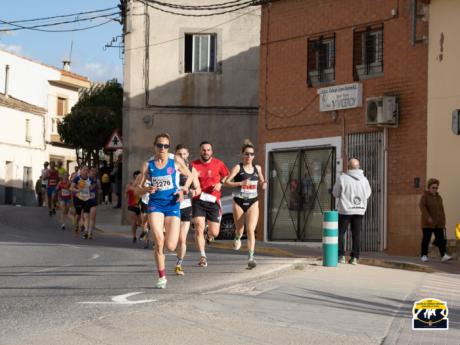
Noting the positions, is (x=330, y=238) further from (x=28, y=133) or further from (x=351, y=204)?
(x=28, y=133)

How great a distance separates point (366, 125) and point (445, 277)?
731 centimetres

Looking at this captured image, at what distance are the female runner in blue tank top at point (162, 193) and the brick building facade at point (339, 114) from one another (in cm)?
1057

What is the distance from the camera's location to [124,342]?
29.7 feet

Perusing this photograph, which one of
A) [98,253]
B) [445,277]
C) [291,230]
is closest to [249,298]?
[445,277]

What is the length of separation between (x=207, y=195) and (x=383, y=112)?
797cm

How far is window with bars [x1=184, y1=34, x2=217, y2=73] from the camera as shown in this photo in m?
36.2

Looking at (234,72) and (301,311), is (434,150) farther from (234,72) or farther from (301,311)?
(234,72)

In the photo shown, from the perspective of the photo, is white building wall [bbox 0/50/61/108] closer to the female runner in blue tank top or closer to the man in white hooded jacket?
the man in white hooded jacket

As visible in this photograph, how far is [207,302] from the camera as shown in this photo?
11.5 meters

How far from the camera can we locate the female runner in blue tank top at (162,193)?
13.2 meters

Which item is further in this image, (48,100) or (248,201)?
(48,100)

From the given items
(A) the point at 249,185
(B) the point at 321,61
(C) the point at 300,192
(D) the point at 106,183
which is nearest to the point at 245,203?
(A) the point at 249,185

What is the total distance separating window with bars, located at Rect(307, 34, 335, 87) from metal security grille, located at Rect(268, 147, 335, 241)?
1731 mm

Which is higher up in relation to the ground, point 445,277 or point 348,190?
point 348,190
